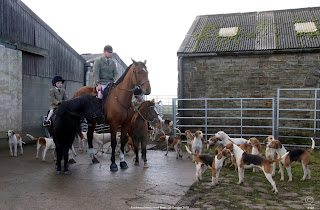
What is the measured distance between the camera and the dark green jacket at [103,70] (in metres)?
8.06

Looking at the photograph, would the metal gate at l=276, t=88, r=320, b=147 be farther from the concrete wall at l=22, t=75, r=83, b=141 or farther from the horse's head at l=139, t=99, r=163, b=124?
the concrete wall at l=22, t=75, r=83, b=141

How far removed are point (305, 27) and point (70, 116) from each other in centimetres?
1117

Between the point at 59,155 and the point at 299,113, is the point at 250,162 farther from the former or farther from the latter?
the point at 299,113

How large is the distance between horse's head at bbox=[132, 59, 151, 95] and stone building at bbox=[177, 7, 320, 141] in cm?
601

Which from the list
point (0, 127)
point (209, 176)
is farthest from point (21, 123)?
point (209, 176)

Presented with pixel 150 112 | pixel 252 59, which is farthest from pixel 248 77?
pixel 150 112

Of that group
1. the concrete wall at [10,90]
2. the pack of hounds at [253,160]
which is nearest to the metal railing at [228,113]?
the pack of hounds at [253,160]

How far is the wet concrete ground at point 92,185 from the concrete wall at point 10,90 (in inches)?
88.0

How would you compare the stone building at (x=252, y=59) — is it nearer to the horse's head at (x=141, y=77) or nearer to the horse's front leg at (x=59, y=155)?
the horse's head at (x=141, y=77)

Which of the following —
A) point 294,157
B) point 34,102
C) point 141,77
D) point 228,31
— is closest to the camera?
point 294,157

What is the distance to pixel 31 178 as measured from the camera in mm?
6320

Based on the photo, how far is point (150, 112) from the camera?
7.82m

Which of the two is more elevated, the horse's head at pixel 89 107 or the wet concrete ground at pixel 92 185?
the horse's head at pixel 89 107

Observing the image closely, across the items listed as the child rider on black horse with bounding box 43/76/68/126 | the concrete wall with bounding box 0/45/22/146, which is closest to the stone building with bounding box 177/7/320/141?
the child rider on black horse with bounding box 43/76/68/126
